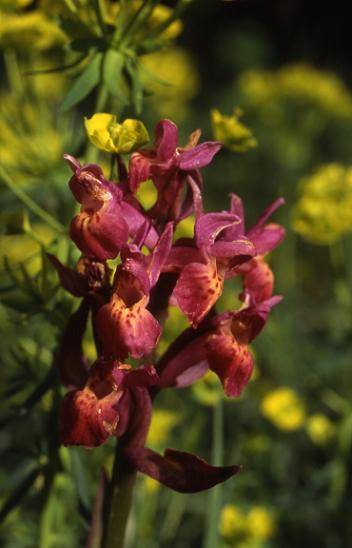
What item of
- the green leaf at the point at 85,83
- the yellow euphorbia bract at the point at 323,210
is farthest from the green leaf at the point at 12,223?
the yellow euphorbia bract at the point at 323,210

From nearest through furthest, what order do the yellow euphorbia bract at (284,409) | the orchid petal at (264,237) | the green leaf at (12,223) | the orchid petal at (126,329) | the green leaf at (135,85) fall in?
the orchid petal at (126,329) → the orchid petal at (264,237) → the green leaf at (135,85) → the green leaf at (12,223) → the yellow euphorbia bract at (284,409)

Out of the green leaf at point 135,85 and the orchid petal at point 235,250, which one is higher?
the green leaf at point 135,85

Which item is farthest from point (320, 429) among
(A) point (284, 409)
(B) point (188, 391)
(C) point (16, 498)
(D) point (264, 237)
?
(D) point (264, 237)

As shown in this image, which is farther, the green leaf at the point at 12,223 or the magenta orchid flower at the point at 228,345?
the green leaf at the point at 12,223

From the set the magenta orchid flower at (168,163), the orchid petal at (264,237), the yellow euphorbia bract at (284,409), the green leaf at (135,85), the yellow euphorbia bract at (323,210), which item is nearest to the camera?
the magenta orchid flower at (168,163)

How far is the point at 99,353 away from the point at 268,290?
0.25m

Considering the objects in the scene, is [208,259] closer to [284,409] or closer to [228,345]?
[228,345]

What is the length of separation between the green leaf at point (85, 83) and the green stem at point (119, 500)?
1.66 feet

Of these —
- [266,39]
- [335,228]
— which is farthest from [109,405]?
[266,39]

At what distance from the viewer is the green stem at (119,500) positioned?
1.37 metres

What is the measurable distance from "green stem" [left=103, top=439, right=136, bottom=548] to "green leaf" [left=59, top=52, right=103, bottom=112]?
0.51m

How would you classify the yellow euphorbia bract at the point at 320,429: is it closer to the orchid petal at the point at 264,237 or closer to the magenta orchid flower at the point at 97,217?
the orchid petal at the point at 264,237

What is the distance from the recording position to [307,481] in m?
2.32

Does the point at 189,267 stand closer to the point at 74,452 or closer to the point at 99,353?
the point at 99,353
